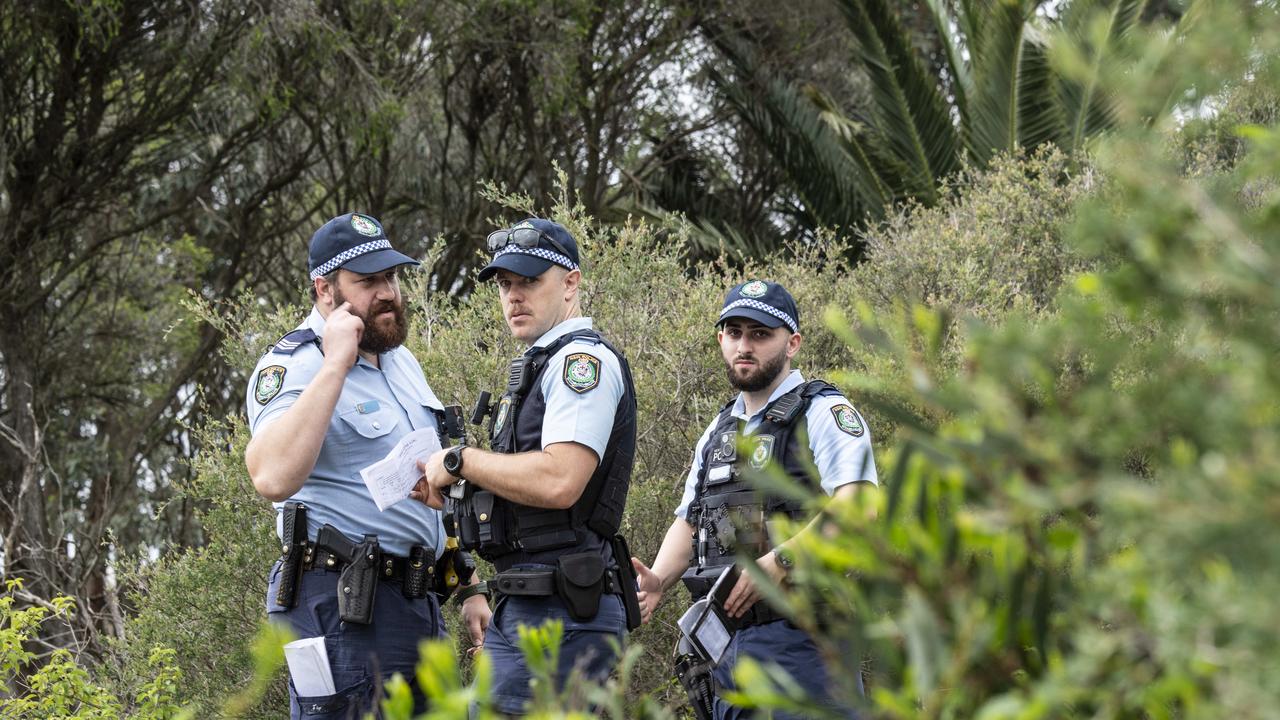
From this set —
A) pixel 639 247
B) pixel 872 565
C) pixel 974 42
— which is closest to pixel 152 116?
pixel 639 247

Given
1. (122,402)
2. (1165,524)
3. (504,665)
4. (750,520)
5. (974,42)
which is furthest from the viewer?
(122,402)

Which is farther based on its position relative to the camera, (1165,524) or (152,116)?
(152,116)

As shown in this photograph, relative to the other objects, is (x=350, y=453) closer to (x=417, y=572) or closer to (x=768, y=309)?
(x=417, y=572)

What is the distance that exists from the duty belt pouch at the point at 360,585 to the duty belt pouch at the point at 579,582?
1.66ft

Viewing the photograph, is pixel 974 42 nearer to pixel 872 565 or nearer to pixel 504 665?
pixel 504 665

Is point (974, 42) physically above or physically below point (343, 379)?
above

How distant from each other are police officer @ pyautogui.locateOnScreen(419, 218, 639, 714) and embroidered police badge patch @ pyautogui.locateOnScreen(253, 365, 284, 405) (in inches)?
17.9

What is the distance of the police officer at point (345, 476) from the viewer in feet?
11.2

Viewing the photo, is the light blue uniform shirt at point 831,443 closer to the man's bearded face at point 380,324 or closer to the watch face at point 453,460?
the watch face at point 453,460

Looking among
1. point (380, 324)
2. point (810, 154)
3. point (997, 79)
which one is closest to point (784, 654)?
point (380, 324)

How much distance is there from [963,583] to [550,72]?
10.9 metres

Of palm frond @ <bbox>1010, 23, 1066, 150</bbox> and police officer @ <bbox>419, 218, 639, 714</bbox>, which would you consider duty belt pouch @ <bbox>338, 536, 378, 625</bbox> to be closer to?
police officer @ <bbox>419, 218, 639, 714</bbox>

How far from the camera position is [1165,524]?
0.88 metres

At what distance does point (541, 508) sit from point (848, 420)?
0.96 meters
